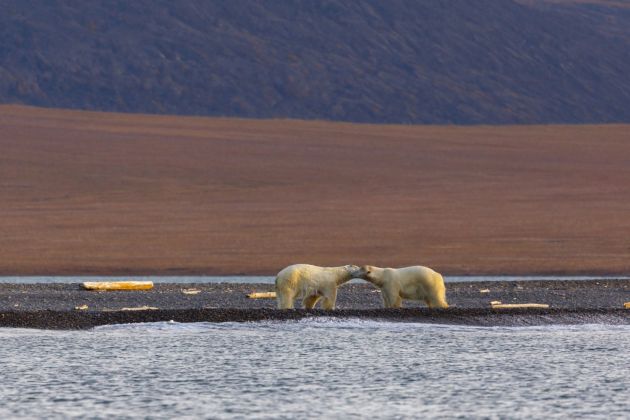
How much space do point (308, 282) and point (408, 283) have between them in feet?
6.46

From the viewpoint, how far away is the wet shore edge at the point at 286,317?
27906 millimetres

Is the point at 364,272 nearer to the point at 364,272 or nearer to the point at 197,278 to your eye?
the point at 364,272

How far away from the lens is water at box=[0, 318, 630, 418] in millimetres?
17203

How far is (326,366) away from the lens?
21516 millimetres

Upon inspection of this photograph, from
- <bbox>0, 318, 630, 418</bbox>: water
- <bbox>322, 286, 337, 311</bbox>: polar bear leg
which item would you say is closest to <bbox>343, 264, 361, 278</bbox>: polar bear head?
<bbox>322, 286, 337, 311</bbox>: polar bear leg

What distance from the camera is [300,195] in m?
78.8

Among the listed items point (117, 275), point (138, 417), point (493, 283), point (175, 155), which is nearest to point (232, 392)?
point (138, 417)

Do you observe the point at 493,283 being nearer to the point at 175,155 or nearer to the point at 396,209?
the point at 396,209

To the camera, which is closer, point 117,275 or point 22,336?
point 22,336

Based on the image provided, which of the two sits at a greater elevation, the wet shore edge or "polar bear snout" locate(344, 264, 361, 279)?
"polar bear snout" locate(344, 264, 361, 279)

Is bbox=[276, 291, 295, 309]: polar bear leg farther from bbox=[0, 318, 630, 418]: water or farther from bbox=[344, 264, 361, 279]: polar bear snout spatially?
bbox=[0, 318, 630, 418]: water

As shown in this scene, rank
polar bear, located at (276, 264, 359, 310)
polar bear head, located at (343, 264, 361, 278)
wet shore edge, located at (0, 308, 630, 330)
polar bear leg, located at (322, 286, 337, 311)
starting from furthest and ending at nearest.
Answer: polar bear head, located at (343, 264, 361, 278) → polar bear leg, located at (322, 286, 337, 311) → polar bear, located at (276, 264, 359, 310) → wet shore edge, located at (0, 308, 630, 330)

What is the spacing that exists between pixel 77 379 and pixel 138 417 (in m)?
3.69

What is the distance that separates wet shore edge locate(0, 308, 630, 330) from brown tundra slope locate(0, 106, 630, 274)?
24769 mm
